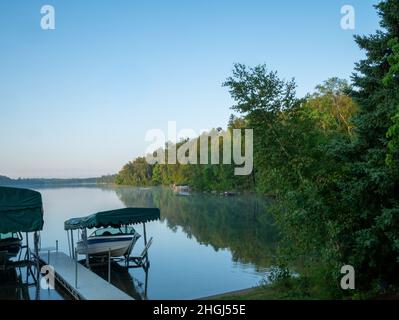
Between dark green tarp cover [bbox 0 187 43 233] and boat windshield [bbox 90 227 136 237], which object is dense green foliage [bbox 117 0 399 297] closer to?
dark green tarp cover [bbox 0 187 43 233]

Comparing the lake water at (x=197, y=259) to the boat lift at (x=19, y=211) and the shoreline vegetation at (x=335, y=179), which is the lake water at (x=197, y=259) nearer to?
the boat lift at (x=19, y=211)

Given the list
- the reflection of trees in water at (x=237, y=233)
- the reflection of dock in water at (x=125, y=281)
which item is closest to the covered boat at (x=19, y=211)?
the reflection of dock in water at (x=125, y=281)

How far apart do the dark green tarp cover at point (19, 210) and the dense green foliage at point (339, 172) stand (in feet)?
23.4

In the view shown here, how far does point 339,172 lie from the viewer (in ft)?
36.5

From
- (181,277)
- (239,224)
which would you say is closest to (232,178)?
(239,224)

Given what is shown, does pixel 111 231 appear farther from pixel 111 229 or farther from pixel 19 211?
pixel 19 211

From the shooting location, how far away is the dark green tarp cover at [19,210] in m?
12.7

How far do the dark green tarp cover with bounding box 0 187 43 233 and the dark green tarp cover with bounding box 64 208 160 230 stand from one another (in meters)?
2.79

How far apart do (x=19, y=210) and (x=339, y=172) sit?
9.74 m

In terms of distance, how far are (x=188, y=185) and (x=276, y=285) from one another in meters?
98.1

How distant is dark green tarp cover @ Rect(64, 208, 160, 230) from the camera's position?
618 inches

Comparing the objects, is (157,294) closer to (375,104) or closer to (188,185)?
(375,104)

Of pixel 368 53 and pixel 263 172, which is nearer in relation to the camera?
pixel 368 53

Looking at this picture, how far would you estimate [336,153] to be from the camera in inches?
429
